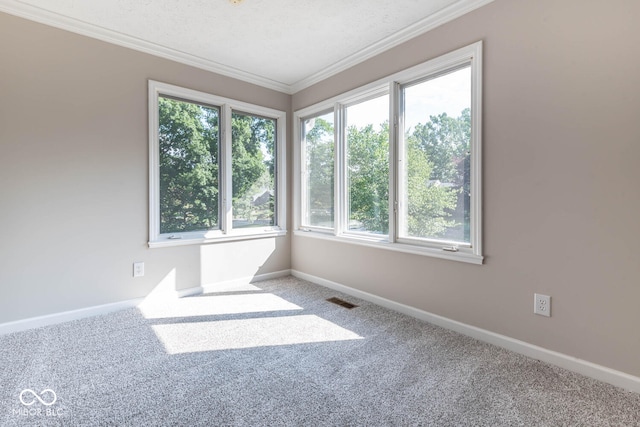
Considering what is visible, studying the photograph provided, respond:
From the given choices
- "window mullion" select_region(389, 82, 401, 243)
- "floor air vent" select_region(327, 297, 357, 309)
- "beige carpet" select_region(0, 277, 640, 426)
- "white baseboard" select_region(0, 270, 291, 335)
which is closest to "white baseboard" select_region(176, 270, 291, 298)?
"white baseboard" select_region(0, 270, 291, 335)

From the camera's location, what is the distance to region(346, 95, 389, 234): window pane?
3.07m

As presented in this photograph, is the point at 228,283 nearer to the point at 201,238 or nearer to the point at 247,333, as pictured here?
the point at 201,238

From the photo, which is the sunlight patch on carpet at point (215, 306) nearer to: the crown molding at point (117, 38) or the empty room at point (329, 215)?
the empty room at point (329, 215)

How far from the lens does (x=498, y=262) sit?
7.23 feet

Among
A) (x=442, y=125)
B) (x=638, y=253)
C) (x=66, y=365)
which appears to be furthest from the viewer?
(x=442, y=125)

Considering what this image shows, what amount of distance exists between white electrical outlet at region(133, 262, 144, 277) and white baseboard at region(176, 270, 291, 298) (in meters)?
0.43

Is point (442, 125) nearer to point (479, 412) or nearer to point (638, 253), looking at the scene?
point (638, 253)

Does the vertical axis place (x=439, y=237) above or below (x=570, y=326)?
above

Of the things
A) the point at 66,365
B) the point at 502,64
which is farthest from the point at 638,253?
the point at 66,365

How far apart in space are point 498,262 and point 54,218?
3.55 meters

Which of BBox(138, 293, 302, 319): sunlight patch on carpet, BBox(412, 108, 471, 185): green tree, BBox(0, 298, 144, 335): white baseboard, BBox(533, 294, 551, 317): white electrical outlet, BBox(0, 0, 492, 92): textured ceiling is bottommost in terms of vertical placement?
BBox(138, 293, 302, 319): sunlight patch on carpet

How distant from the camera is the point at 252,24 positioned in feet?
8.75

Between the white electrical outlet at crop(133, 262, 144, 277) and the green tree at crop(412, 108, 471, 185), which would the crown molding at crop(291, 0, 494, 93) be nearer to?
the green tree at crop(412, 108, 471, 185)

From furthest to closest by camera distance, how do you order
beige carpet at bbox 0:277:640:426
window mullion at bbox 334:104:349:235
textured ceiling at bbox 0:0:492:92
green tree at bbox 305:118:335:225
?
green tree at bbox 305:118:335:225
window mullion at bbox 334:104:349:235
textured ceiling at bbox 0:0:492:92
beige carpet at bbox 0:277:640:426
